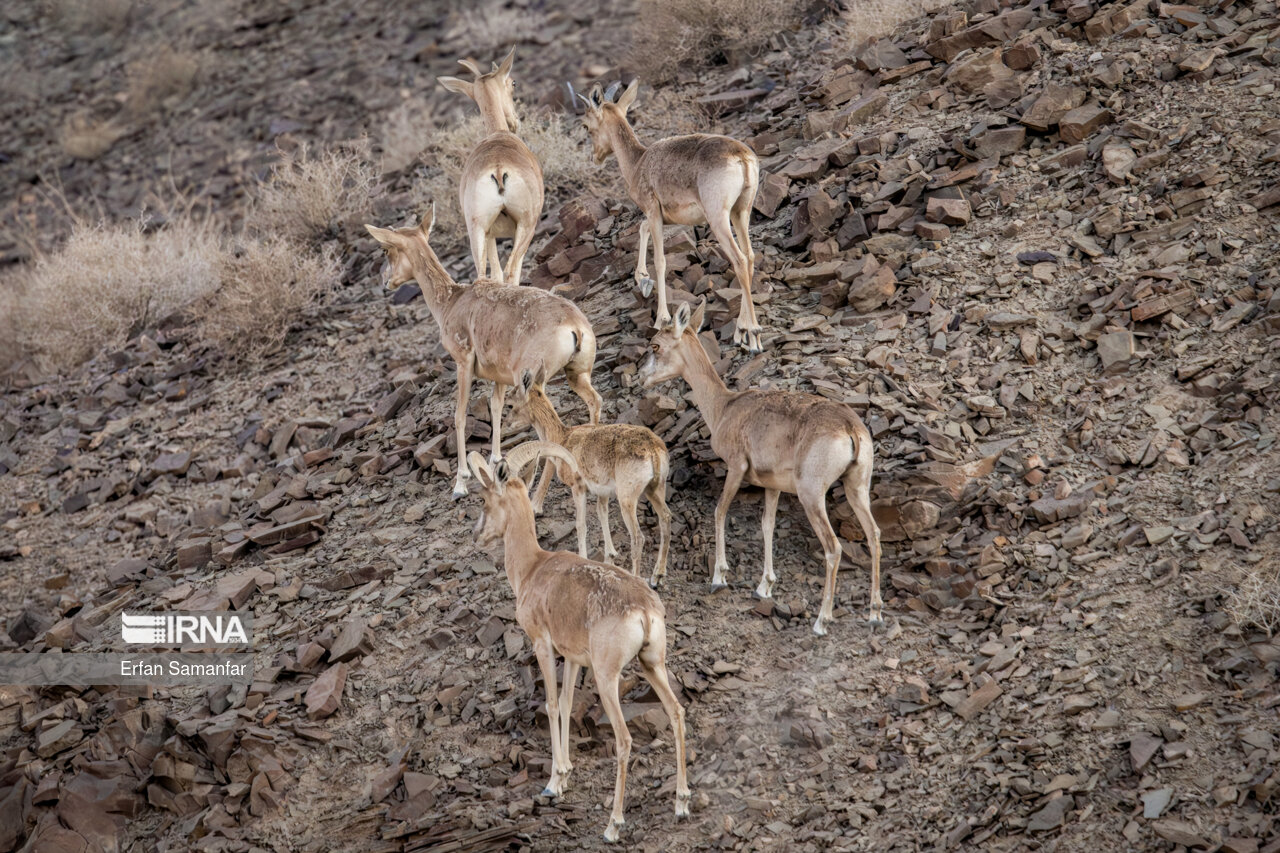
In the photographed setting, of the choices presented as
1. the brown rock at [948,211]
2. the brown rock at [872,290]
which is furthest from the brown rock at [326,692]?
the brown rock at [948,211]

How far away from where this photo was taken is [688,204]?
10828 millimetres

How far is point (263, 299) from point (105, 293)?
3445mm

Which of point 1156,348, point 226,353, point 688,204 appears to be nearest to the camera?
point 1156,348

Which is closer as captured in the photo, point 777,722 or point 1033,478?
point 777,722

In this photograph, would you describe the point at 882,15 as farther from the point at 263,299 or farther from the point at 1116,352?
the point at 263,299

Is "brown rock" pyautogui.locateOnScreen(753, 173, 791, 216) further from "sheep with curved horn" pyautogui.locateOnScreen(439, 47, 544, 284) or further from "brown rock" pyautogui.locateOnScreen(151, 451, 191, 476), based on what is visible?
"brown rock" pyautogui.locateOnScreen(151, 451, 191, 476)

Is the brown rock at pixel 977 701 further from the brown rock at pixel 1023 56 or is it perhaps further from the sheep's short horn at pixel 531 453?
the brown rock at pixel 1023 56

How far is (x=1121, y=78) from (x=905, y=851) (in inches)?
351

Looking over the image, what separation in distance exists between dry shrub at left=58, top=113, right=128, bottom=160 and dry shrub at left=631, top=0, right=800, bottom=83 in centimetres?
1173

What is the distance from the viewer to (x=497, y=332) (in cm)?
982

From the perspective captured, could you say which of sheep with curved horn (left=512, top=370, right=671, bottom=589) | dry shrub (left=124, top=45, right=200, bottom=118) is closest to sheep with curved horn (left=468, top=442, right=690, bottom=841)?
sheep with curved horn (left=512, top=370, right=671, bottom=589)

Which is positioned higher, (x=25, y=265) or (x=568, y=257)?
(x=568, y=257)

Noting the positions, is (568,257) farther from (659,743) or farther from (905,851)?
(905,851)

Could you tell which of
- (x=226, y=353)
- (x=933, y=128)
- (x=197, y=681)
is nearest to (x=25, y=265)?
(x=226, y=353)
